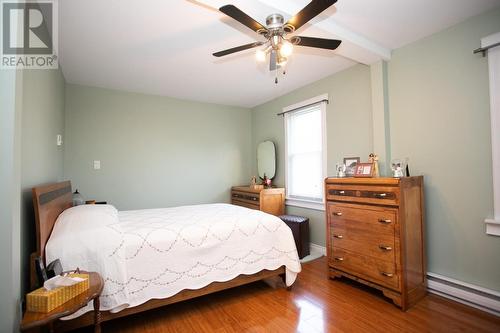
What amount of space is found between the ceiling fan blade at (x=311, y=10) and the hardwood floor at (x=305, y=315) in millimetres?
2184

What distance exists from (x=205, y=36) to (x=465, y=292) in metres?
3.33

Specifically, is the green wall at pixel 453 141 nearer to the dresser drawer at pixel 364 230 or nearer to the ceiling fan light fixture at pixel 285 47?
the dresser drawer at pixel 364 230

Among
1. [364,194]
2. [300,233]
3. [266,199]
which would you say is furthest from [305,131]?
[364,194]

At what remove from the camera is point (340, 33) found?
2.19 metres

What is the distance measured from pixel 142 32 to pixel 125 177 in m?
2.30

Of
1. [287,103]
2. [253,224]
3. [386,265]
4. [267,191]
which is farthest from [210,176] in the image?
[386,265]

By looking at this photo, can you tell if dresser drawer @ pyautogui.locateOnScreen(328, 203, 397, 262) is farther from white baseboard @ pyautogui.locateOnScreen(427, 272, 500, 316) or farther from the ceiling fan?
the ceiling fan

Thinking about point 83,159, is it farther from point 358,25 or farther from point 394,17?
point 394,17

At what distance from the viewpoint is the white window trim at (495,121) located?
6.35ft

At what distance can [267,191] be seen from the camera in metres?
3.85

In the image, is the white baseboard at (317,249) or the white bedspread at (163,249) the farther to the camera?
the white baseboard at (317,249)

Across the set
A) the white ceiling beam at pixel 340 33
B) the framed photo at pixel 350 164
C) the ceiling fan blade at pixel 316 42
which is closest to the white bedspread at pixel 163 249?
the framed photo at pixel 350 164

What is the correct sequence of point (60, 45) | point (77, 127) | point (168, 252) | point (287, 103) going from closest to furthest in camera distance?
point (168, 252) → point (60, 45) → point (77, 127) → point (287, 103)

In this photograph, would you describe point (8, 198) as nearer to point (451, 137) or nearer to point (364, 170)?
point (364, 170)
